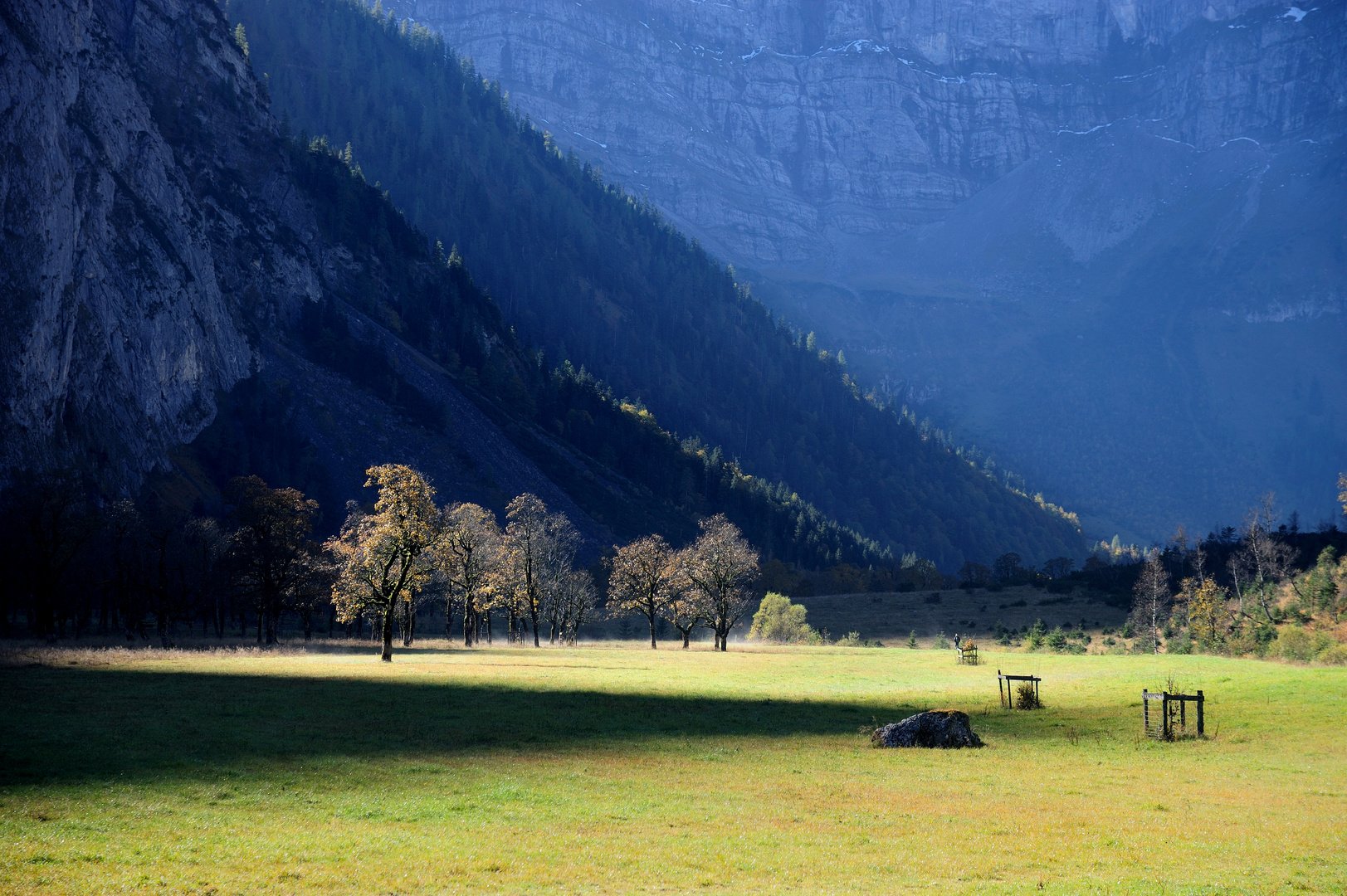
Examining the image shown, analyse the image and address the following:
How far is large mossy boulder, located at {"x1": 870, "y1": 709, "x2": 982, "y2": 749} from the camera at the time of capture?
32312 millimetres

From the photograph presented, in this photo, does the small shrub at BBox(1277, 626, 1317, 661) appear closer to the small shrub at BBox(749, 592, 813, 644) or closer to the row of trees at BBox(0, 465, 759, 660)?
the row of trees at BBox(0, 465, 759, 660)

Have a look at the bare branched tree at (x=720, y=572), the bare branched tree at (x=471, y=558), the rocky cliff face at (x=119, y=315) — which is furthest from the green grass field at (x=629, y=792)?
the rocky cliff face at (x=119, y=315)

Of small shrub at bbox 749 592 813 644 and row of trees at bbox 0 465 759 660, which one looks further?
small shrub at bbox 749 592 813 644

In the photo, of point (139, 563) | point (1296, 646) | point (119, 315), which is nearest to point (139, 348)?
point (119, 315)

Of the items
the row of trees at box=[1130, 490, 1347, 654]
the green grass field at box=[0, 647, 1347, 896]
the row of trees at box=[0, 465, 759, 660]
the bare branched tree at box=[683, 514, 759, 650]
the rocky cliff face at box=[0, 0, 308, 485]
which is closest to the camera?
the green grass field at box=[0, 647, 1347, 896]

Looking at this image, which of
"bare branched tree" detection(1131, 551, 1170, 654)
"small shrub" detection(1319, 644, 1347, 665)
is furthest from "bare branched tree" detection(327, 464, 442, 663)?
"bare branched tree" detection(1131, 551, 1170, 654)

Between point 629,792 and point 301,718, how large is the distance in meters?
15.5

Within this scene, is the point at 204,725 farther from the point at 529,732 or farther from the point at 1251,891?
the point at 1251,891

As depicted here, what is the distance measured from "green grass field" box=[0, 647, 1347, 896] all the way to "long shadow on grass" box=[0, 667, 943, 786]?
0.18m

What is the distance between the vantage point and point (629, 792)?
955 inches

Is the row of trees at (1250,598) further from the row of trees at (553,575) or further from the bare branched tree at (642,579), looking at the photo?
the bare branched tree at (642,579)

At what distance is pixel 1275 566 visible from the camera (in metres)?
97.4

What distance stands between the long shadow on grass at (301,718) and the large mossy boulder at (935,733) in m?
2.79

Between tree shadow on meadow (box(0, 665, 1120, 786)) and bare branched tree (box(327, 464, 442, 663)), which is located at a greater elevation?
bare branched tree (box(327, 464, 442, 663))
